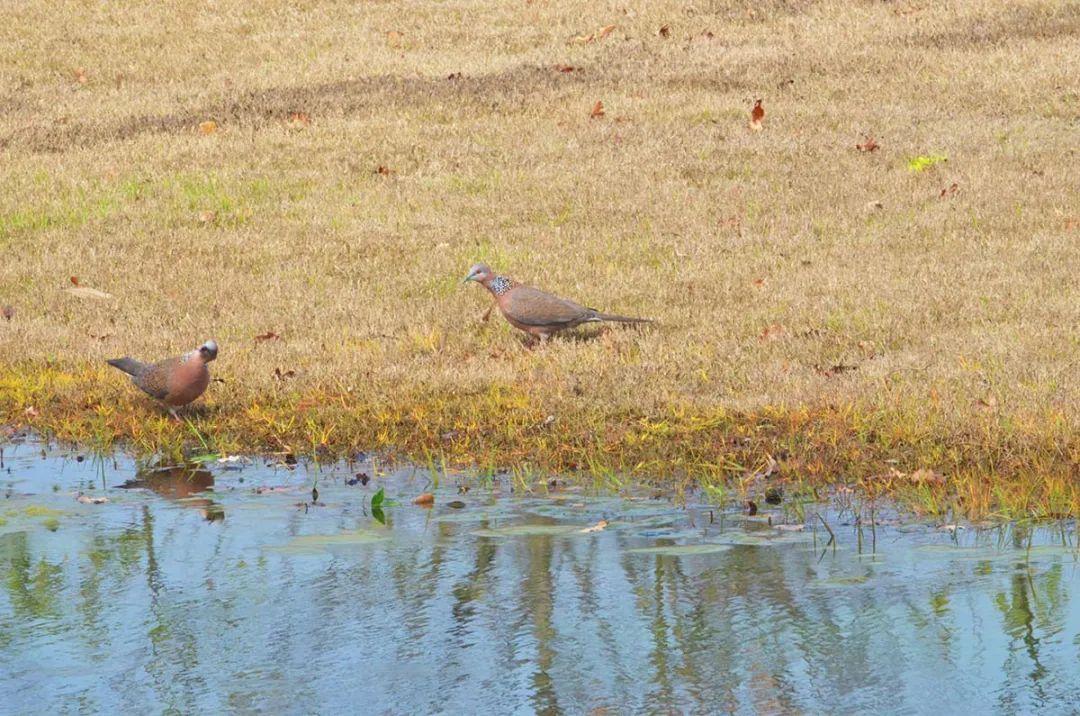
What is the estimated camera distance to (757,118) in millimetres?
19719

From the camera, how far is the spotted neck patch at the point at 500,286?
11.6 m

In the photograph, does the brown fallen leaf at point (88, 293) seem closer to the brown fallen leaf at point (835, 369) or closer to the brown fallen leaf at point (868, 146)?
the brown fallen leaf at point (835, 369)

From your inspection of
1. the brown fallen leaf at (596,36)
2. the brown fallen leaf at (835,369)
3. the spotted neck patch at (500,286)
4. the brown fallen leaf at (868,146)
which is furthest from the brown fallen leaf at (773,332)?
the brown fallen leaf at (596,36)

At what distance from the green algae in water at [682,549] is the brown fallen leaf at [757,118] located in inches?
514

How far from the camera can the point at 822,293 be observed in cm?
1294

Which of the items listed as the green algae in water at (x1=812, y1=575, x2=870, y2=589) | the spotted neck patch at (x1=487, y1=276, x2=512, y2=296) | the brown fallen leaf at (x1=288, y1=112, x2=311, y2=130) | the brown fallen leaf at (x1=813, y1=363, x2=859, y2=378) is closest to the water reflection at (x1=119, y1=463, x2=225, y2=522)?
the green algae in water at (x1=812, y1=575, x2=870, y2=589)

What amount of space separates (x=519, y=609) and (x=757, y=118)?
47.3 feet

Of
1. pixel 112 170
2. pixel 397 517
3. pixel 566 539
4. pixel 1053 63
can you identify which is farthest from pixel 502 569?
pixel 1053 63

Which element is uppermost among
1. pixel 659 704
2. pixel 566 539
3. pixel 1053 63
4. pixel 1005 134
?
pixel 1053 63

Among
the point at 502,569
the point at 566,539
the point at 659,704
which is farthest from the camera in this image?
the point at 566,539

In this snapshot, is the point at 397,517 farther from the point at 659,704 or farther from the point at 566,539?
the point at 659,704

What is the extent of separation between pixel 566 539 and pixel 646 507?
78cm

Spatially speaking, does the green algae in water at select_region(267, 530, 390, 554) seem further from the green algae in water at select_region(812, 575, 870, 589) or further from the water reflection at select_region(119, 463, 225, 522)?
the green algae in water at select_region(812, 575, 870, 589)

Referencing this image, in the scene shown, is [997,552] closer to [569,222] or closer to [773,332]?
[773,332]
